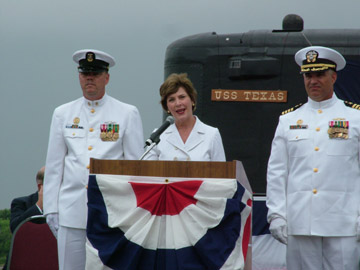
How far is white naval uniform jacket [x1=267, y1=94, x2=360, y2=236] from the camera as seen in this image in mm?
5016

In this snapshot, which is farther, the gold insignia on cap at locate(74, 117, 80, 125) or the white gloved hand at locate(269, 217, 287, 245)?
the gold insignia on cap at locate(74, 117, 80, 125)

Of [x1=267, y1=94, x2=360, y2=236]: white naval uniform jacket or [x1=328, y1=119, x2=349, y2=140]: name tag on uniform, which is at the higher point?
[x1=328, y1=119, x2=349, y2=140]: name tag on uniform

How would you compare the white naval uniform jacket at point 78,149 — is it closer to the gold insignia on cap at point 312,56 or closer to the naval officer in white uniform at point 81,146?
the naval officer in white uniform at point 81,146

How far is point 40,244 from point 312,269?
7.77 ft

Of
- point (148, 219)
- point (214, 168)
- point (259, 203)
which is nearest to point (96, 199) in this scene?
point (148, 219)

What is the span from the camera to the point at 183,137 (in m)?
5.14

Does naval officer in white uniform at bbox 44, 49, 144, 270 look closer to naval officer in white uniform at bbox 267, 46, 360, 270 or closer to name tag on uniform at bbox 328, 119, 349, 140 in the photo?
naval officer in white uniform at bbox 267, 46, 360, 270

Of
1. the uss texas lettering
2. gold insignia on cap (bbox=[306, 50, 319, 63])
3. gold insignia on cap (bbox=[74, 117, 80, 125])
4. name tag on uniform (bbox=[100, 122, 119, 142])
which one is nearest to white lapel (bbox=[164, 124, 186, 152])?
name tag on uniform (bbox=[100, 122, 119, 142])

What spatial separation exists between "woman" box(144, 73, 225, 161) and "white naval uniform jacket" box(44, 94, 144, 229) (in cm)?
22

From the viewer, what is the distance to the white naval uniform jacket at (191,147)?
5.04 m

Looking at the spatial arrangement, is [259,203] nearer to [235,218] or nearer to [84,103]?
[84,103]

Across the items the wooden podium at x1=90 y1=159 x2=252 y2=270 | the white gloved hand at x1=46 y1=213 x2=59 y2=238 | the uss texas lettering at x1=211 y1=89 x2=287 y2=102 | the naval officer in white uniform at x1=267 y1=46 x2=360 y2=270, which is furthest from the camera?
the uss texas lettering at x1=211 y1=89 x2=287 y2=102

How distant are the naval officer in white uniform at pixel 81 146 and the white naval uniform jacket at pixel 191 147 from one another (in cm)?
19

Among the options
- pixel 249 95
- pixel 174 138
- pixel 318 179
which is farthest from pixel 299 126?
pixel 249 95
